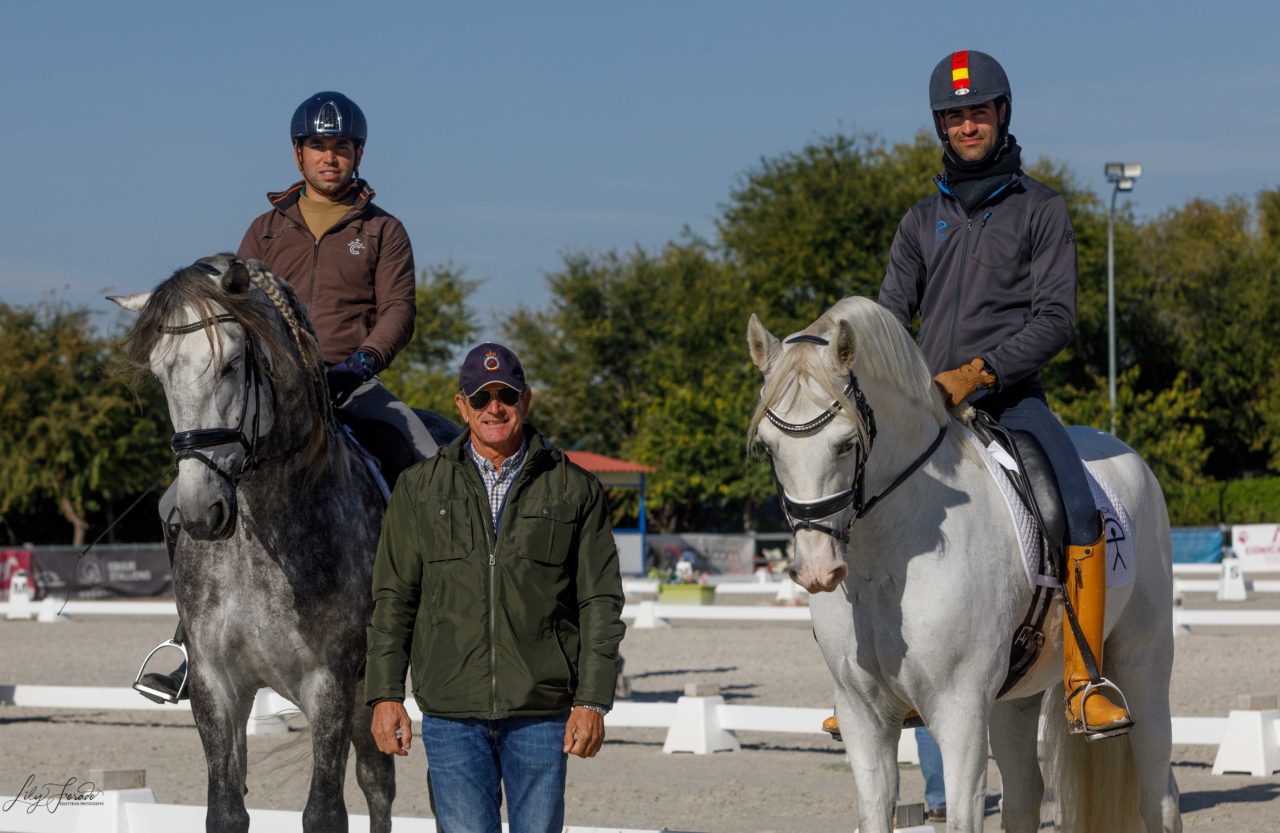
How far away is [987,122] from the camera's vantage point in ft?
19.9

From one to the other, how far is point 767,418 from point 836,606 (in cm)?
94

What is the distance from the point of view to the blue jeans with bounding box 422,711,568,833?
182 inches

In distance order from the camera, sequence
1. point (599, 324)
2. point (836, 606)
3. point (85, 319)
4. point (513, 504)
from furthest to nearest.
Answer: point (599, 324) → point (85, 319) → point (836, 606) → point (513, 504)

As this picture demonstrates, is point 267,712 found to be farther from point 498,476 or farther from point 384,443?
point 498,476

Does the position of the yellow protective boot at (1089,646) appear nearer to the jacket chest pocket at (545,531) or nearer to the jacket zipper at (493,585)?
the jacket chest pocket at (545,531)

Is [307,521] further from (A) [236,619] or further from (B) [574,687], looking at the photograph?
(B) [574,687]

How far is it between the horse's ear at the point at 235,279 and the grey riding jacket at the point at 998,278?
247cm

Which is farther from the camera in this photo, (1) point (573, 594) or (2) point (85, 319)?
(2) point (85, 319)

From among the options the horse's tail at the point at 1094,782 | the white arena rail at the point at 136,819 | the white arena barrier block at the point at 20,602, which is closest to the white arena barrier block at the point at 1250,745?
the horse's tail at the point at 1094,782

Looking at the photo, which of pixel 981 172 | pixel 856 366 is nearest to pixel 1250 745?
pixel 981 172

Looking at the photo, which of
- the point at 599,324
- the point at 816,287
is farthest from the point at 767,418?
the point at 599,324

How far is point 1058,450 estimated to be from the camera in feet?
18.9

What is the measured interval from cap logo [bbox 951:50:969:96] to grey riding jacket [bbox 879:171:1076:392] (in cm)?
38

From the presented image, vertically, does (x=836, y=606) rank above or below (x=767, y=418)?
below
